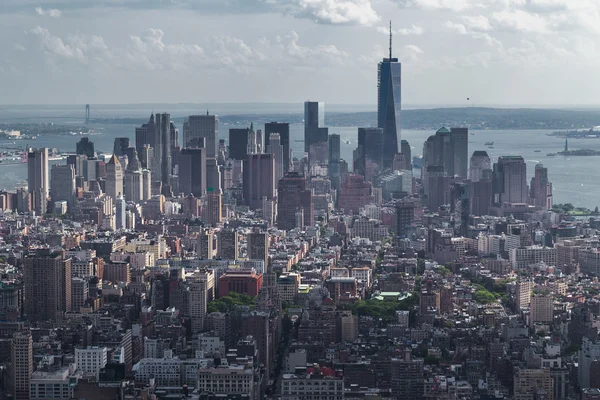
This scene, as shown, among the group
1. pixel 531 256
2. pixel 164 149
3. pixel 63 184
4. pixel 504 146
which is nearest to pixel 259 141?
pixel 164 149

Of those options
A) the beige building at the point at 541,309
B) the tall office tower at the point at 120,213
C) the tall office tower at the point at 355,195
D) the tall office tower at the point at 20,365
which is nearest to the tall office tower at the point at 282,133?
the tall office tower at the point at 355,195

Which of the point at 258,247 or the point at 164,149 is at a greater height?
the point at 164,149

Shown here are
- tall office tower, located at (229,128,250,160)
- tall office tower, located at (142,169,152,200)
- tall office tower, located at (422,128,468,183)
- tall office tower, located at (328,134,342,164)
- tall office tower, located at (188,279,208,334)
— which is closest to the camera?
tall office tower, located at (188,279,208,334)

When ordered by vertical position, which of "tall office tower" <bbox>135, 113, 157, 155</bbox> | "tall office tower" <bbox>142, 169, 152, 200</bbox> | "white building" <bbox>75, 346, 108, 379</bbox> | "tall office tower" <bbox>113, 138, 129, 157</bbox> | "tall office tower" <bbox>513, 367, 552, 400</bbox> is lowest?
"tall office tower" <bbox>513, 367, 552, 400</bbox>

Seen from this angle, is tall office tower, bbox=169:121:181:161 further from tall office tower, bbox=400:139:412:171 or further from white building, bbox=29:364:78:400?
white building, bbox=29:364:78:400

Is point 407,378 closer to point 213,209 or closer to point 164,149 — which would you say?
point 213,209

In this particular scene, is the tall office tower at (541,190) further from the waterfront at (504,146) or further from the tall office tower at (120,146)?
the tall office tower at (120,146)

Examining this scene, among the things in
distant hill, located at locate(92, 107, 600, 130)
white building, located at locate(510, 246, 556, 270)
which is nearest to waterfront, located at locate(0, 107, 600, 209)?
distant hill, located at locate(92, 107, 600, 130)
